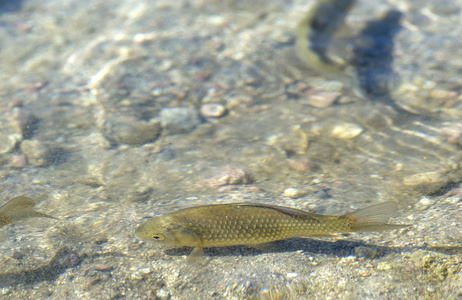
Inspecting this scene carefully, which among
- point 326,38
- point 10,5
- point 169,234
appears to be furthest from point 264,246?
point 10,5

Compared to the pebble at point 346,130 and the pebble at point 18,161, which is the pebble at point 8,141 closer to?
the pebble at point 18,161

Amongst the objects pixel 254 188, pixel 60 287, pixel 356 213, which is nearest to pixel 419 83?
pixel 254 188

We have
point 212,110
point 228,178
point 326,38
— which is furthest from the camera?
point 326,38

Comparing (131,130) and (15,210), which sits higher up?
(15,210)

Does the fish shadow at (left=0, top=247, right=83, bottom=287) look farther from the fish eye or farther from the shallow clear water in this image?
the fish eye

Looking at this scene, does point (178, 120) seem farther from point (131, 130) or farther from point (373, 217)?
point (373, 217)

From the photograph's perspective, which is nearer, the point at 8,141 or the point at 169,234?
the point at 169,234

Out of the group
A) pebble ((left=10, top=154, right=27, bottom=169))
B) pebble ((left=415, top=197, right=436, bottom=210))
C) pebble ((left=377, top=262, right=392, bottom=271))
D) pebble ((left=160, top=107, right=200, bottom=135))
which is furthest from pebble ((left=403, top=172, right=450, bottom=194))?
pebble ((left=10, top=154, right=27, bottom=169))
